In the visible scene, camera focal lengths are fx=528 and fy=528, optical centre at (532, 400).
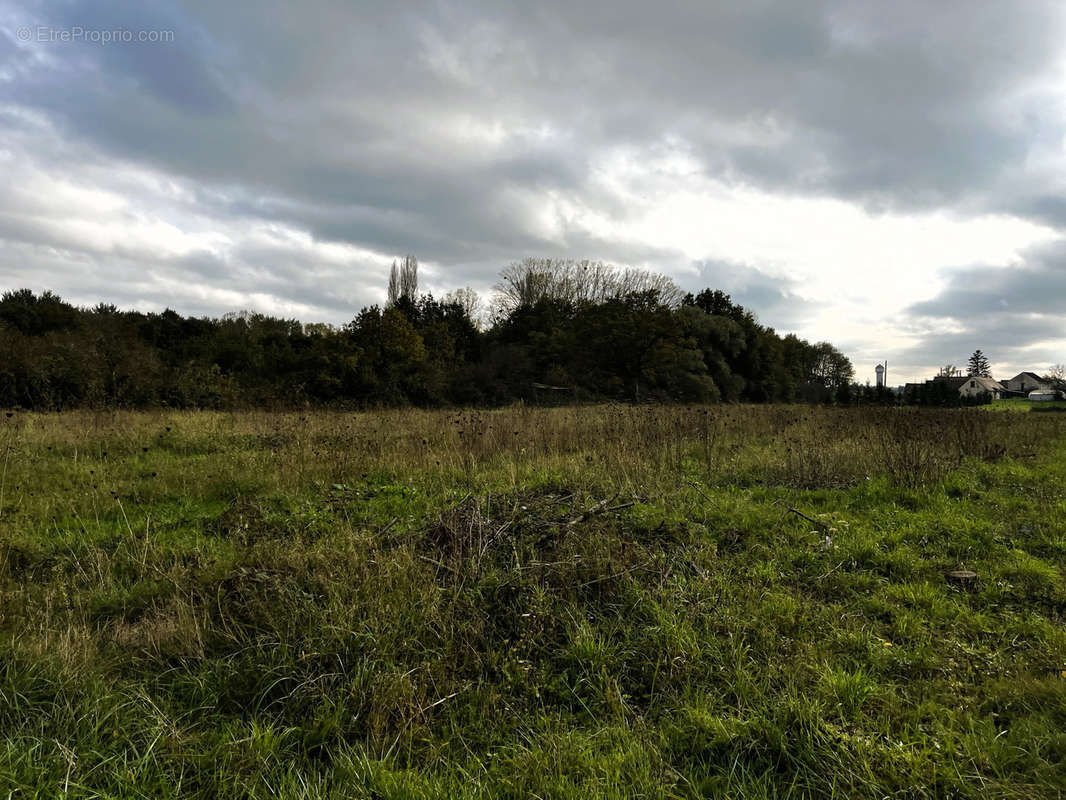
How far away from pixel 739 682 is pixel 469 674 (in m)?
1.46

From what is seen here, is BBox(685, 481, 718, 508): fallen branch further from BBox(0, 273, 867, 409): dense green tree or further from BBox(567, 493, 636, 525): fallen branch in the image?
BBox(0, 273, 867, 409): dense green tree

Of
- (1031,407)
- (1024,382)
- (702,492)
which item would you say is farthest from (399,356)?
(1024,382)

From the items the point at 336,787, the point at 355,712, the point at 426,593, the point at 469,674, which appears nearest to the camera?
the point at 336,787

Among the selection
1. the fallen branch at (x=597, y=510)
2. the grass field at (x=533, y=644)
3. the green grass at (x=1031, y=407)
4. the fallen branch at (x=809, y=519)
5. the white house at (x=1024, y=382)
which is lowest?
the grass field at (x=533, y=644)

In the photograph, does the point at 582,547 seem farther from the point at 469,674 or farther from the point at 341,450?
the point at 341,450

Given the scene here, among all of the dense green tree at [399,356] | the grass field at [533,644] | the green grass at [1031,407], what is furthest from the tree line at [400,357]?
the grass field at [533,644]

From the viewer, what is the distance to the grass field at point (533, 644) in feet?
7.46

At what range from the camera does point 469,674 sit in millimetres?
2959

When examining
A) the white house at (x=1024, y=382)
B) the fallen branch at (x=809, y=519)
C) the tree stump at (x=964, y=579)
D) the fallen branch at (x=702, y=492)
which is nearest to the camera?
the tree stump at (x=964, y=579)

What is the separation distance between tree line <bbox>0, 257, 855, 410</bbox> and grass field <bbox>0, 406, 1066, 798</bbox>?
14710 mm

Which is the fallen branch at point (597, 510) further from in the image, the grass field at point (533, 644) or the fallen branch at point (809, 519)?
the fallen branch at point (809, 519)

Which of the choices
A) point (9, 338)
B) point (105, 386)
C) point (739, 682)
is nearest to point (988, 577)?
point (739, 682)

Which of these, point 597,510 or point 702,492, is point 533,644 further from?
point 702,492

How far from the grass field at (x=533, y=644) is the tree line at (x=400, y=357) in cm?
1471
